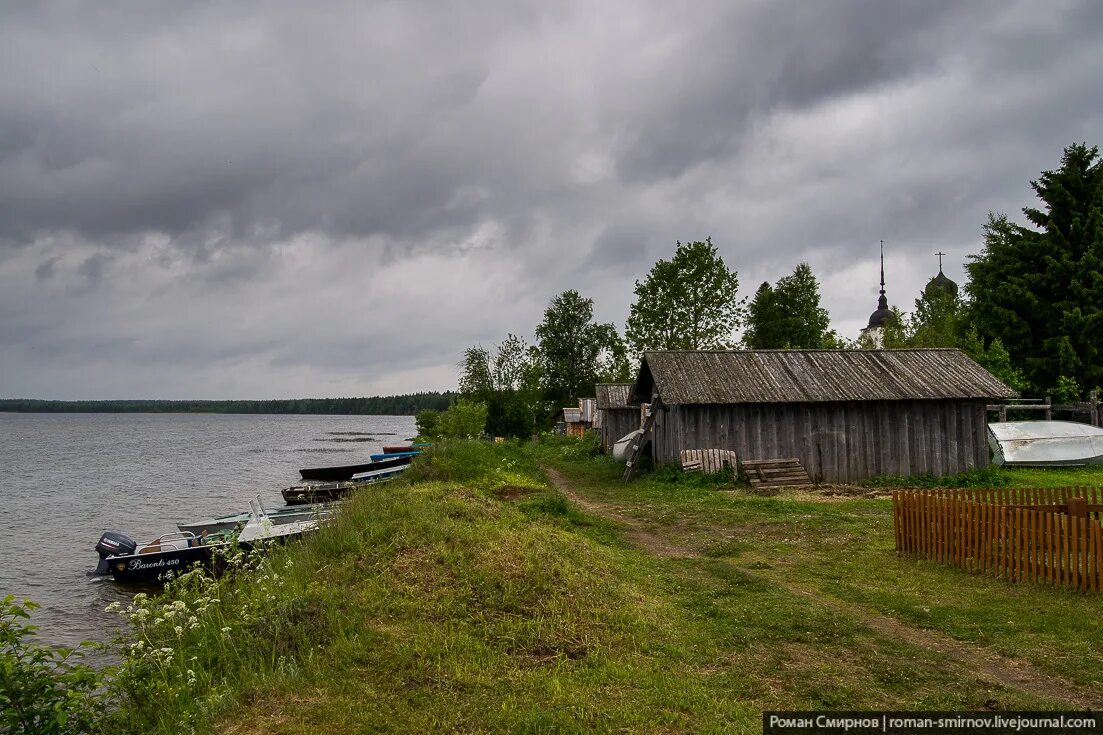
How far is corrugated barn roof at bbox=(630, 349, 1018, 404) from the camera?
25.0 meters

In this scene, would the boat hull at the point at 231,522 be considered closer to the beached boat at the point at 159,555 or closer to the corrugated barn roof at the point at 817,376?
the beached boat at the point at 159,555

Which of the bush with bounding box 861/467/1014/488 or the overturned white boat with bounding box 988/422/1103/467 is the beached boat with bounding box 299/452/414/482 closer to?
the bush with bounding box 861/467/1014/488

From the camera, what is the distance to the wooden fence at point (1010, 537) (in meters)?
9.94

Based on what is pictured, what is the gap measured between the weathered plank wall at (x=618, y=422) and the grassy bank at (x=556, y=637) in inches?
1106

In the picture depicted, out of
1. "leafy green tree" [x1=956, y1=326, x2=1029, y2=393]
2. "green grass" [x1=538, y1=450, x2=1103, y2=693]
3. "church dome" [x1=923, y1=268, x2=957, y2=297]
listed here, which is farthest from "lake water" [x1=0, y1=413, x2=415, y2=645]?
"church dome" [x1=923, y1=268, x2=957, y2=297]

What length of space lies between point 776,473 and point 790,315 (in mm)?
41933

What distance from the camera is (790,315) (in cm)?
6325

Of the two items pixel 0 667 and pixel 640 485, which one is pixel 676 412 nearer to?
pixel 640 485

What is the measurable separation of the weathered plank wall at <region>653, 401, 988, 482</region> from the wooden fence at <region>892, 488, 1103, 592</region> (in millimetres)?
11710

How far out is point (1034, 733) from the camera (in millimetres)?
5805

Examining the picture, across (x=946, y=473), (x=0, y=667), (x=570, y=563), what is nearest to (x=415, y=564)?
(x=570, y=563)

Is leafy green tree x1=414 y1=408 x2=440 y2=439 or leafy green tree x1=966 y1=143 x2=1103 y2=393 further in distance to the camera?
leafy green tree x1=414 y1=408 x2=440 y2=439

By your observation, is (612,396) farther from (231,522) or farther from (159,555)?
(159,555)

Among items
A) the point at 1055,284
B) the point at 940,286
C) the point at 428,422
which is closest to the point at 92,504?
the point at 428,422
